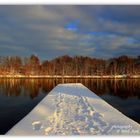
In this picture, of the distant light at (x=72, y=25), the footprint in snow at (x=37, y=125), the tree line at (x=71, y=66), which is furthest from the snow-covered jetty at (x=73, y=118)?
the distant light at (x=72, y=25)

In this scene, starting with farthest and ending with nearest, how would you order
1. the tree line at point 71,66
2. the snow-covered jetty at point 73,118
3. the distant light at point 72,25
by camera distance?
the tree line at point 71,66 → the distant light at point 72,25 → the snow-covered jetty at point 73,118

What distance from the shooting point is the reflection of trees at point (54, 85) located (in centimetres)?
558

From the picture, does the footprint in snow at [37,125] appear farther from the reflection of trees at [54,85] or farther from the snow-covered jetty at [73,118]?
the reflection of trees at [54,85]

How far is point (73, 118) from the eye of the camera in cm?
532

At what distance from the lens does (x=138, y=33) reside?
17.6ft

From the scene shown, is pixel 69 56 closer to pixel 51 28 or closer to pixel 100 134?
pixel 51 28

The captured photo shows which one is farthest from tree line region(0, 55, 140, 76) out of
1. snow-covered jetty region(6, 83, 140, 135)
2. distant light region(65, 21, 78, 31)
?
distant light region(65, 21, 78, 31)

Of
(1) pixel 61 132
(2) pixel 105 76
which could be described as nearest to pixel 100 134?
(1) pixel 61 132

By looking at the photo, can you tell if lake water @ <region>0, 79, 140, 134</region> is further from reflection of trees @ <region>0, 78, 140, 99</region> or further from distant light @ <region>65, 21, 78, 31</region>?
distant light @ <region>65, 21, 78, 31</region>

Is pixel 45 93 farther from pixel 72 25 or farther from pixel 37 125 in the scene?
pixel 72 25

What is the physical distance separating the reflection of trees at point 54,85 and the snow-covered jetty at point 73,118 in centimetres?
11

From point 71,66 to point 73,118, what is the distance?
2.47 ft

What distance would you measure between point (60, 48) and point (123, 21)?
35.5 inches

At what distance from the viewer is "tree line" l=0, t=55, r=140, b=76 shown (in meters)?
5.51
